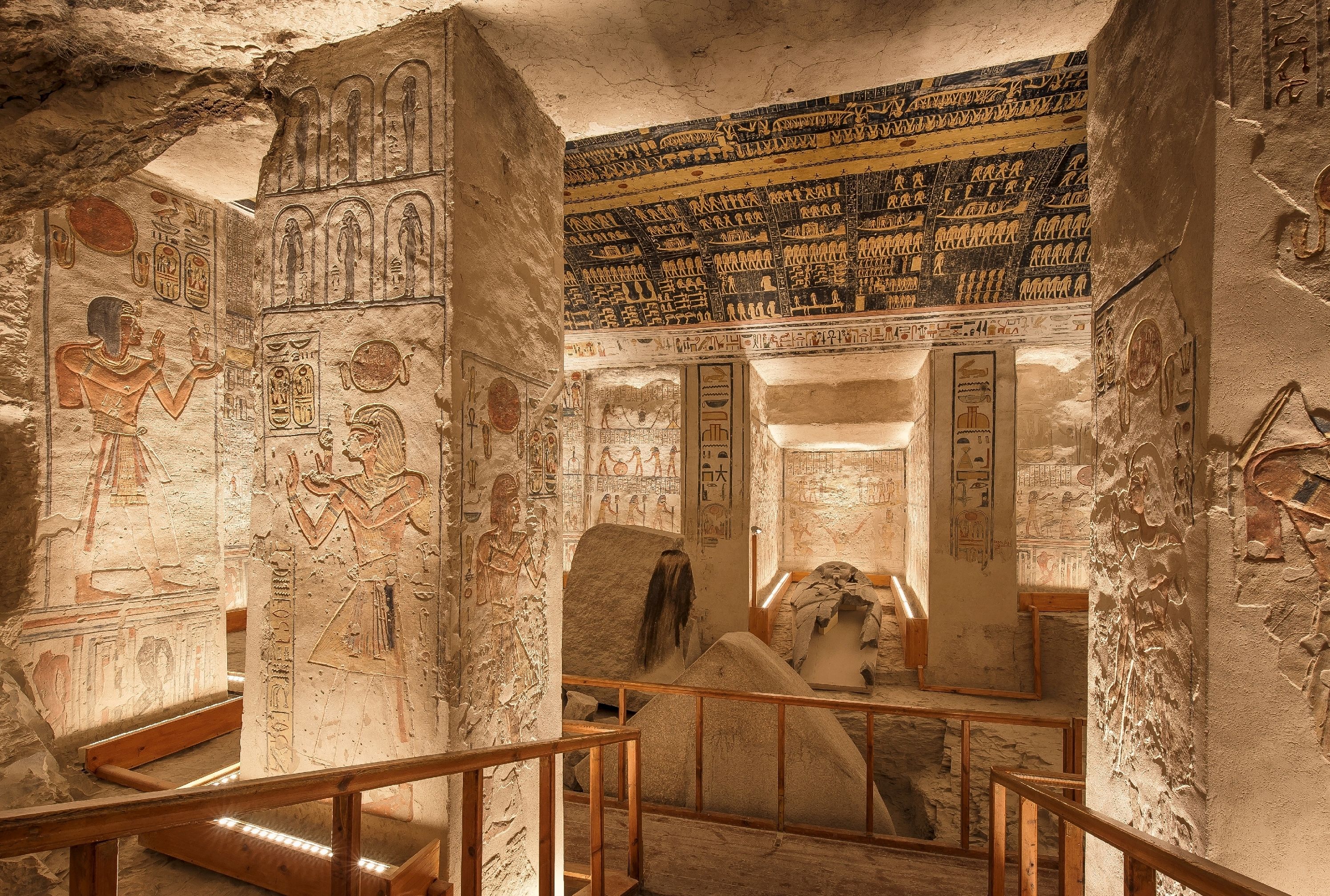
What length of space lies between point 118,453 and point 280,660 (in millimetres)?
2103

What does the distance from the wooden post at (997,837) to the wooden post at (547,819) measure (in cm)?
160

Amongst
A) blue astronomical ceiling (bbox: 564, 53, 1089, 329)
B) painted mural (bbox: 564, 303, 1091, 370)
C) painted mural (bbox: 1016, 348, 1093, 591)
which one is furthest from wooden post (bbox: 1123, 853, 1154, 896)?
painted mural (bbox: 1016, 348, 1093, 591)

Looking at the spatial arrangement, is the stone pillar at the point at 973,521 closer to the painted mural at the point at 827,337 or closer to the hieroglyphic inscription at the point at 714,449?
the painted mural at the point at 827,337

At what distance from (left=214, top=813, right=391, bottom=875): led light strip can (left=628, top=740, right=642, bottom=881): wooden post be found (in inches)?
48.6

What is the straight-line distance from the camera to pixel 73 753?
3205mm

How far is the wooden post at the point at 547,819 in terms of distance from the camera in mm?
2098

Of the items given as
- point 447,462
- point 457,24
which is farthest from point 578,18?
A: point 447,462

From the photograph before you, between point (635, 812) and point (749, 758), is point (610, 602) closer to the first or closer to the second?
point (749, 758)

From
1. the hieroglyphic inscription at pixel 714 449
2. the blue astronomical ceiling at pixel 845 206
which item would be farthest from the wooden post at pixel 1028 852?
the hieroglyphic inscription at pixel 714 449

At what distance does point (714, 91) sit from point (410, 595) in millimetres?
2375

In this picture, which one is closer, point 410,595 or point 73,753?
point 410,595

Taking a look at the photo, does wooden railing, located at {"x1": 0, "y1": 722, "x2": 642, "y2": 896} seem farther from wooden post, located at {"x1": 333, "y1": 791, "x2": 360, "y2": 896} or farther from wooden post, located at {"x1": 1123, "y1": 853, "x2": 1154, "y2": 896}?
wooden post, located at {"x1": 1123, "y1": 853, "x2": 1154, "y2": 896}

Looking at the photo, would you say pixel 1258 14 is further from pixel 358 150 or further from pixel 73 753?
pixel 73 753

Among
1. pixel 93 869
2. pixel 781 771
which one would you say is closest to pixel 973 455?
pixel 781 771
